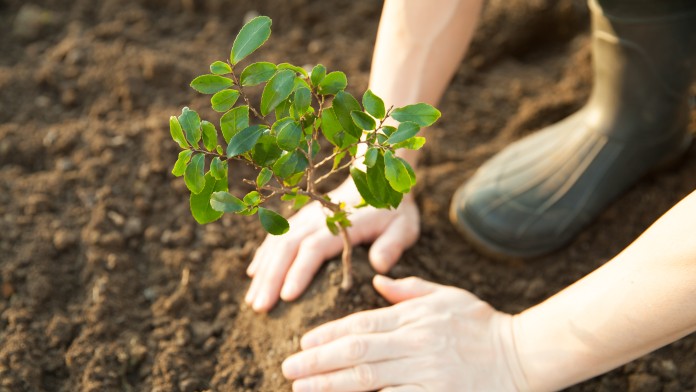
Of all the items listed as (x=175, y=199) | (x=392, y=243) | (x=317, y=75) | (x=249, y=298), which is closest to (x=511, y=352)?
(x=392, y=243)

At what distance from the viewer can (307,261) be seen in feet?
5.89

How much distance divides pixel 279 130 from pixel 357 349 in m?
0.55

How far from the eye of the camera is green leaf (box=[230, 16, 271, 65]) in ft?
3.95

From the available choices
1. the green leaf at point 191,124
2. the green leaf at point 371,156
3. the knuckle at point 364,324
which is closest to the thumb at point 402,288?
the knuckle at point 364,324

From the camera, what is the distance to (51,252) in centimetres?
199

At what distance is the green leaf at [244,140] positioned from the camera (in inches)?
48.8

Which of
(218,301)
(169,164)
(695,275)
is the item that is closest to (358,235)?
(218,301)

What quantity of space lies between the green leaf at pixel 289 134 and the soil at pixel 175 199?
59 centimetres

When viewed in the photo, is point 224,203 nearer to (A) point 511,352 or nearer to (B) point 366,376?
(B) point 366,376

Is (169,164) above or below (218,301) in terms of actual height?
above

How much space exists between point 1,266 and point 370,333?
955 millimetres

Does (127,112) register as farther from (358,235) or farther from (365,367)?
(365,367)

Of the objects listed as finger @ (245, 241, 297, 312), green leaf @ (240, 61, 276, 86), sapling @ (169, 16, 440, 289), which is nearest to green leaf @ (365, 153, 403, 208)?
sapling @ (169, 16, 440, 289)

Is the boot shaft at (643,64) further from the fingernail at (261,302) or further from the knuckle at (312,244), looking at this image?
the fingernail at (261,302)
